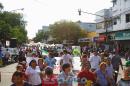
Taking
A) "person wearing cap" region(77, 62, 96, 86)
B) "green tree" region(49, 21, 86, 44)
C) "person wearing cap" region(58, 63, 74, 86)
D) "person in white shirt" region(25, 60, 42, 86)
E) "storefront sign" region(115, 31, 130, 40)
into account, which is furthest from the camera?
"green tree" region(49, 21, 86, 44)

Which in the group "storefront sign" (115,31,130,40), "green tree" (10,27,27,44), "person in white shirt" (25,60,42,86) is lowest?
"person in white shirt" (25,60,42,86)

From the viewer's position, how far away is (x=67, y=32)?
112 m

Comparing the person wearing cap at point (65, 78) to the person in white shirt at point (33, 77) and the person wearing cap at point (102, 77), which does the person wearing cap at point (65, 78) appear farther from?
the person in white shirt at point (33, 77)

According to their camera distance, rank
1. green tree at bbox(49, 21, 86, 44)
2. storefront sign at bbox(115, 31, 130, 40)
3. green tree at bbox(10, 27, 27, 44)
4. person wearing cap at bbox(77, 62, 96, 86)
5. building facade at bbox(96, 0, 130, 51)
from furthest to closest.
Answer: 1. green tree at bbox(49, 21, 86, 44)
2. green tree at bbox(10, 27, 27, 44)
3. building facade at bbox(96, 0, 130, 51)
4. storefront sign at bbox(115, 31, 130, 40)
5. person wearing cap at bbox(77, 62, 96, 86)

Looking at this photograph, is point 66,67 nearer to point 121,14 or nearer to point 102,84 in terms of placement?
point 102,84

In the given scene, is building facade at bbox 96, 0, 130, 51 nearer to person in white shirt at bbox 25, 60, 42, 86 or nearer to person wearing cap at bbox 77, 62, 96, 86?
person in white shirt at bbox 25, 60, 42, 86

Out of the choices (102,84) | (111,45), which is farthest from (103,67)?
(111,45)

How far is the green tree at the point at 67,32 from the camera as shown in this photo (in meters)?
111

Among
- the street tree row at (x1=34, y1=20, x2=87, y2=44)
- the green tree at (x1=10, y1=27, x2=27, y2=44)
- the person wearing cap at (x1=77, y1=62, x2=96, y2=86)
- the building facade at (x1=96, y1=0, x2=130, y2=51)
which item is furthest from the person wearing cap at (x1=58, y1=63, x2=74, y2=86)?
the street tree row at (x1=34, y1=20, x2=87, y2=44)

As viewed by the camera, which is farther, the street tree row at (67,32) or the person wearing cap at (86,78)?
the street tree row at (67,32)

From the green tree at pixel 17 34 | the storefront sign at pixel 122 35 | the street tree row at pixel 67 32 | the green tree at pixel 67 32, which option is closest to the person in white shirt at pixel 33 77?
the storefront sign at pixel 122 35

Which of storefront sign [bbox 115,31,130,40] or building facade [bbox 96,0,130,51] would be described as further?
building facade [bbox 96,0,130,51]

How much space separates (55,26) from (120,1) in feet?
153

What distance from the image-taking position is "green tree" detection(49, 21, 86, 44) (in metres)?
111
